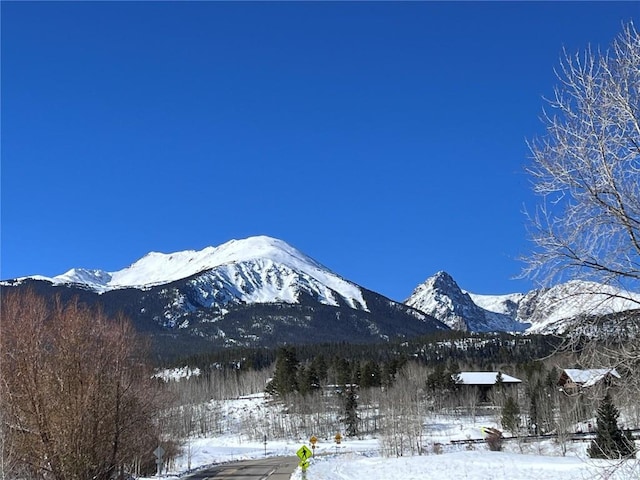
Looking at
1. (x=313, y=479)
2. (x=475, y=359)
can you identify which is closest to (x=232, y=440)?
(x=313, y=479)

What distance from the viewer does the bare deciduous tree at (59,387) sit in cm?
2414

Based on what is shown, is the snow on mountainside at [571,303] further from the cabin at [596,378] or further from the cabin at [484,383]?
the cabin at [484,383]

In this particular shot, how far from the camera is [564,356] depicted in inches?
392

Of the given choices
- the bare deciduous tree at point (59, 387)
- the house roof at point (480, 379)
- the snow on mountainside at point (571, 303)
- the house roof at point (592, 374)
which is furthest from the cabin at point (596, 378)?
the house roof at point (480, 379)

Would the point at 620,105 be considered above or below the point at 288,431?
above

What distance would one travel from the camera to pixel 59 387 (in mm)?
24609

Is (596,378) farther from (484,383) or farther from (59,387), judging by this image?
(484,383)

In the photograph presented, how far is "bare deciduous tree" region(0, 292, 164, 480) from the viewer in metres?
24.1

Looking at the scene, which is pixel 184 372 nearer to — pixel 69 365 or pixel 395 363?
pixel 395 363

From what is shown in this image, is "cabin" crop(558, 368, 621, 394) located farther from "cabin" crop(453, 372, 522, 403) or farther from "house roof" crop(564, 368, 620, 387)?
"cabin" crop(453, 372, 522, 403)

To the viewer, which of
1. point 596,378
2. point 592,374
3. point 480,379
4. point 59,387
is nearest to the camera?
point 596,378

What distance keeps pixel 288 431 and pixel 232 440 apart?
30.9 feet

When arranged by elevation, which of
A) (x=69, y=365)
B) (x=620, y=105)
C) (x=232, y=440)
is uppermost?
(x=620, y=105)

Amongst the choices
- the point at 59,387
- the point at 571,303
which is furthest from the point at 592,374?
the point at 59,387
